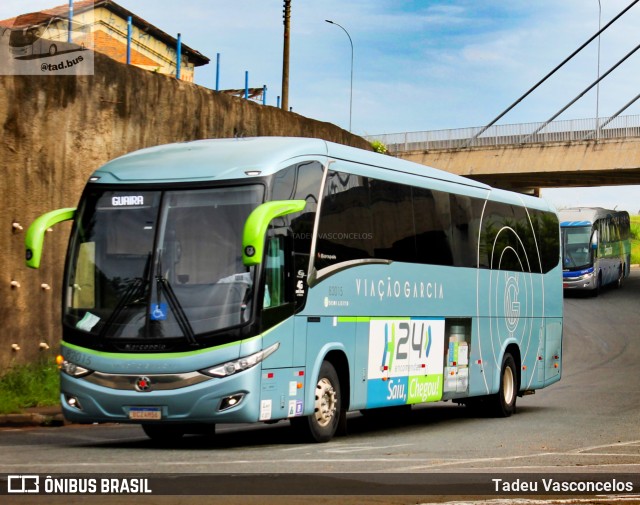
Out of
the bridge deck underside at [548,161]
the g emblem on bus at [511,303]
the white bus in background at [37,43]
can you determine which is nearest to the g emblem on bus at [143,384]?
the white bus in background at [37,43]

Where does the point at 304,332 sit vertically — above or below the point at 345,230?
below

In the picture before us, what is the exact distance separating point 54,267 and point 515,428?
7691 mm

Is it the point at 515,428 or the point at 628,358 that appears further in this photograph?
the point at 628,358

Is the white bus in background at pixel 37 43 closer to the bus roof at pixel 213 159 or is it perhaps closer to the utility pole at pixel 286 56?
the bus roof at pixel 213 159

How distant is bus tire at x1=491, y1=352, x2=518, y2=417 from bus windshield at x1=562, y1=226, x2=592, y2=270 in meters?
32.1

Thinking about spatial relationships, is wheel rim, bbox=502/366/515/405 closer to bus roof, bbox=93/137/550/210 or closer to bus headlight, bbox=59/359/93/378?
bus roof, bbox=93/137/550/210

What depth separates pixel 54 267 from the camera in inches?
759

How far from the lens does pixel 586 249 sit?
51.6 metres

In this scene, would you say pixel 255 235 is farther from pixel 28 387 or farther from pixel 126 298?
pixel 28 387

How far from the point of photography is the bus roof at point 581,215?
52.7 meters

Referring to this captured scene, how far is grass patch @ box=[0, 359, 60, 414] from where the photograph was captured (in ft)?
55.3

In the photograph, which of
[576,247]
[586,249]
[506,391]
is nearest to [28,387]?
→ [506,391]

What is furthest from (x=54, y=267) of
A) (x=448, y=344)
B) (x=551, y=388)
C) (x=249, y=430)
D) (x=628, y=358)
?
(x=628, y=358)

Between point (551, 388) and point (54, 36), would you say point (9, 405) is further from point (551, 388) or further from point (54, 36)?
point (551, 388)
